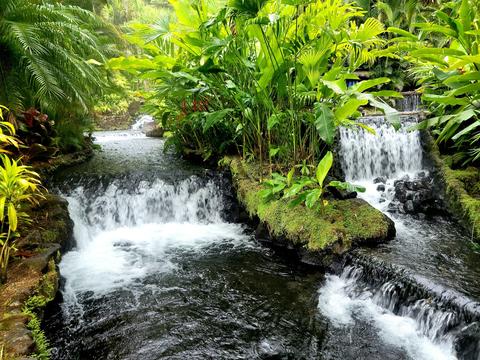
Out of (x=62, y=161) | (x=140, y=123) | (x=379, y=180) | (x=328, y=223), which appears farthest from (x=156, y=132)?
(x=328, y=223)

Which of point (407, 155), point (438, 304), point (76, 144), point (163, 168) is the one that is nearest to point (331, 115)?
point (438, 304)

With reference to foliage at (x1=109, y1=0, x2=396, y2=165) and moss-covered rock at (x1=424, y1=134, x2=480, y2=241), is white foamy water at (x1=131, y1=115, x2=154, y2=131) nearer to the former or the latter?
foliage at (x1=109, y1=0, x2=396, y2=165)

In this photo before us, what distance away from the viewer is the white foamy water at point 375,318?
2941 millimetres

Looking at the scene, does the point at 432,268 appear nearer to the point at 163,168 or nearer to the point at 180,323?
the point at 180,323

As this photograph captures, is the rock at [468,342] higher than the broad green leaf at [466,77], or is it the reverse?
the broad green leaf at [466,77]

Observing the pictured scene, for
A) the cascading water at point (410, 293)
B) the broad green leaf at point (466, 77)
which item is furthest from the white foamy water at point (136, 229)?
the broad green leaf at point (466, 77)

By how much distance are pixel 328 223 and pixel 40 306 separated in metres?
3.46

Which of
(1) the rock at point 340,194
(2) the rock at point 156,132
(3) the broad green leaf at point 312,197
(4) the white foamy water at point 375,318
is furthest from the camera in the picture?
(2) the rock at point 156,132

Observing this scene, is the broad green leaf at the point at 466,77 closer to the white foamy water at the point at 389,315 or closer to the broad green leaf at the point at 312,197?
the broad green leaf at the point at 312,197

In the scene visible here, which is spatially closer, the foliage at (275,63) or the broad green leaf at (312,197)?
the foliage at (275,63)

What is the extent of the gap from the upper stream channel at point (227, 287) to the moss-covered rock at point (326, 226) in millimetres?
200

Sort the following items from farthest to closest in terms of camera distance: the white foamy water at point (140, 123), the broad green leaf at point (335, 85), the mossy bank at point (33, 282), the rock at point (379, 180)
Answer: the white foamy water at point (140, 123)
the rock at point (379, 180)
the broad green leaf at point (335, 85)
the mossy bank at point (33, 282)

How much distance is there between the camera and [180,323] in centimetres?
338

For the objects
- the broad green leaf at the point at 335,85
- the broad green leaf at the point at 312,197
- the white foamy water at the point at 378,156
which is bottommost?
the broad green leaf at the point at 312,197
